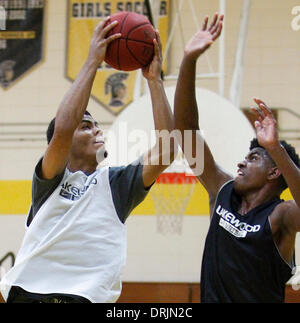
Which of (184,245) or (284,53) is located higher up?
(284,53)

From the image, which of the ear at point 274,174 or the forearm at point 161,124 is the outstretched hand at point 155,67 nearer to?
the forearm at point 161,124

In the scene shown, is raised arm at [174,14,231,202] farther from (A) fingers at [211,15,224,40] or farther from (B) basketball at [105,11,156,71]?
(B) basketball at [105,11,156,71]

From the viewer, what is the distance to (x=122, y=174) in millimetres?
3258

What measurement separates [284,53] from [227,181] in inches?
191

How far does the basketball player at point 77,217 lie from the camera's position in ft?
9.77

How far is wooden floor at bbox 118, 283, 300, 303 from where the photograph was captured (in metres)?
7.66

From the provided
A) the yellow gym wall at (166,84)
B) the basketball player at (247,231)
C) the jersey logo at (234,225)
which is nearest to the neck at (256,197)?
the basketball player at (247,231)

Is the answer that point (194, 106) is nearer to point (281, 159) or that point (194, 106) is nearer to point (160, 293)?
point (281, 159)

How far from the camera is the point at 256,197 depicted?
3.46 meters

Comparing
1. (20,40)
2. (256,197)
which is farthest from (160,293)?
(256,197)

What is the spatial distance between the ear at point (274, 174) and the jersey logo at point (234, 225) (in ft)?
1.08
